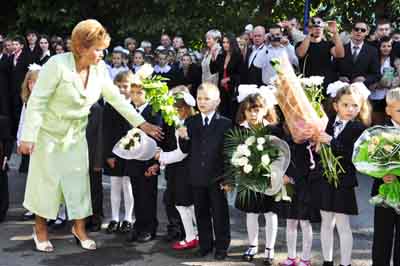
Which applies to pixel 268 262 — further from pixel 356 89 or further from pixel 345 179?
pixel 356 89

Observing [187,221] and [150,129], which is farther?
[187,221]

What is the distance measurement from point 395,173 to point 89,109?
2906 mm

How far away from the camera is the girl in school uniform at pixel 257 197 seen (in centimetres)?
551

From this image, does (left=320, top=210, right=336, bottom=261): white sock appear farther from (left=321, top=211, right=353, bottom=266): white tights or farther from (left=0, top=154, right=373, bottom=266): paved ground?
(left=0, top=154, right=373, bottom=266): paved ground

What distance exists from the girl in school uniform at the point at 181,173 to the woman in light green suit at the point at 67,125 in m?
0.24

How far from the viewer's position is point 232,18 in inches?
595

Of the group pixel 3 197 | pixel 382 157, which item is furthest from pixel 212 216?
pixel 3 197

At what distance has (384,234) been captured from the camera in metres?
4.90

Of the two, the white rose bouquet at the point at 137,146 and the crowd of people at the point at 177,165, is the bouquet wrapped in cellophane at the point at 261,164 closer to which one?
the crowd of people at the point at 177,165

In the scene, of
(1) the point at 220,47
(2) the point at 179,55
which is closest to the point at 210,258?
(1) the point at 220,47

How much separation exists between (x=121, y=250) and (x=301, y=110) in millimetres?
2217

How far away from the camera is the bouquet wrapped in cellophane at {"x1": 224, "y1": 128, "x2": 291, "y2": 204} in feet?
A: 17.0

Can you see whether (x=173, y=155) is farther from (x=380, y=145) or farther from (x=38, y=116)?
(x=380, y=145)

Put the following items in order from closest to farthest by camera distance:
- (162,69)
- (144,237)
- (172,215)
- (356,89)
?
(356,89) < (144,237) < (172,215) < (162,69)
